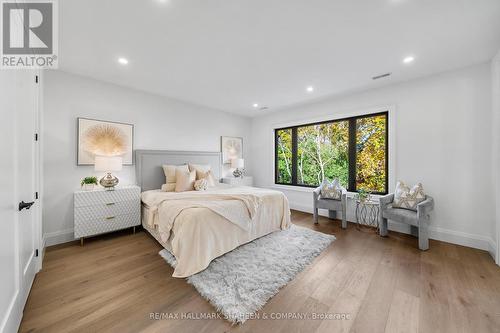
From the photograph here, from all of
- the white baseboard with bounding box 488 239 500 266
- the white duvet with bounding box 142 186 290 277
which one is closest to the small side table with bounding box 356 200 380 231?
the white baseboard with bounding box 488 239 500 266

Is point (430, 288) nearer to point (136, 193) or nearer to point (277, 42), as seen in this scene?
point (277, 42)

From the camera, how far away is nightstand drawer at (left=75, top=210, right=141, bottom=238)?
272 centimetres

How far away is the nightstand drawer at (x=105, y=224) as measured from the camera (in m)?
2.72

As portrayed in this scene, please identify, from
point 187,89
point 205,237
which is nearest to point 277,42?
point 187,89

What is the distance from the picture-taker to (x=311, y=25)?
1917mm

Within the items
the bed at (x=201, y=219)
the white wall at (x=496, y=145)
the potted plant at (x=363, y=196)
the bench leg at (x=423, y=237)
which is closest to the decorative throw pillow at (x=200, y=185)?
the bed at (x=201, y=219)

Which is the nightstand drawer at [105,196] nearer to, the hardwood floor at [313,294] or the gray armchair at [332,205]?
the hardwood floor at [313,294]

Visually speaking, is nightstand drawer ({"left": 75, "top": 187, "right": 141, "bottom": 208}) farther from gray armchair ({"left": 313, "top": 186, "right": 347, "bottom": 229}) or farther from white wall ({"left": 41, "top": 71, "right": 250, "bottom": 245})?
gray armchair ({"left": 313, "top": 186, "right": 347, "bottom": 229})

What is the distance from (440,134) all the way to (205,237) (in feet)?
12.4

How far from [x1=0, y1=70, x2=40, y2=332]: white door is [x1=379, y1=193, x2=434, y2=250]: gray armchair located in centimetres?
402

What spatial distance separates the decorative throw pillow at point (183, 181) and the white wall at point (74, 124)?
0.84 m

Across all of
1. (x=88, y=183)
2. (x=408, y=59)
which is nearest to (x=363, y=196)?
(x=408, y=59)

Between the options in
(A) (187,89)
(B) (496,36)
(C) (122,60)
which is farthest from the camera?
(A) (187,89)

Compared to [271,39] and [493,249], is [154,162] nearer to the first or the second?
[271,39]
